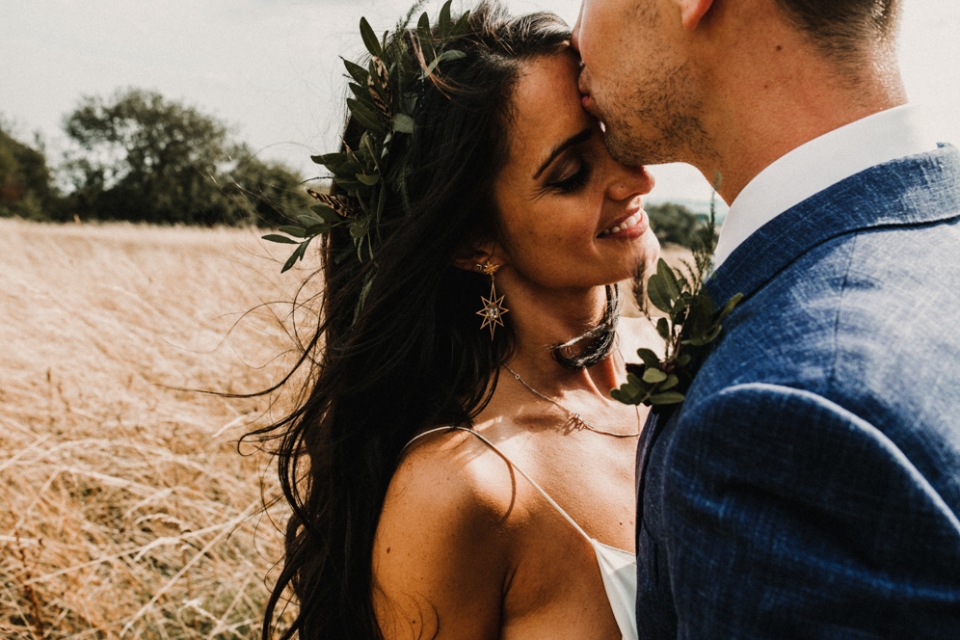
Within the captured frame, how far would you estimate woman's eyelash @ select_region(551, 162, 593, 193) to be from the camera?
2369mm

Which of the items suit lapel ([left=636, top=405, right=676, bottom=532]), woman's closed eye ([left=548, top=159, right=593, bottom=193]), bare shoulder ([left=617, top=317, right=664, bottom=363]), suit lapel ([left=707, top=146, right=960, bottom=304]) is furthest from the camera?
bare shoulder ([left=617, top=317, right=664, bottom=363])

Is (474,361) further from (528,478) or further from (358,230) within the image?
(358,230)

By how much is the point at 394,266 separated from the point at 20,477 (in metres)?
2.60

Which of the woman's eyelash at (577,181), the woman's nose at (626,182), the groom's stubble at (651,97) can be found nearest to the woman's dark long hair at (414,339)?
the woman's eyelash at (577,181)

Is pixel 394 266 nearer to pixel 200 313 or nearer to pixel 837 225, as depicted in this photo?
pixel 837 225

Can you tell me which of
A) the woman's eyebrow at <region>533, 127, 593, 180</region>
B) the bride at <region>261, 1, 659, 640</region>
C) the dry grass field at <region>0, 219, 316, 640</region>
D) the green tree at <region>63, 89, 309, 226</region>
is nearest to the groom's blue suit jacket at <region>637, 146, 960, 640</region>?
the bride at <region>261, 1, 659, 640</region>

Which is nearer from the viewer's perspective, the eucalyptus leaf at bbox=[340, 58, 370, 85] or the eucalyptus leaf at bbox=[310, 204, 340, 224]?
the eucalyptus leaf at bbox=[340, 58, 370, 85]

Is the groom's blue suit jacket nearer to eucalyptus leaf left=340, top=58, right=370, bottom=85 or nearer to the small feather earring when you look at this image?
the small feather earring

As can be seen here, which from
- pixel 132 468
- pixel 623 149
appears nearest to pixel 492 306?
pixel 623 149

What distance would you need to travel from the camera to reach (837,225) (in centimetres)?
133

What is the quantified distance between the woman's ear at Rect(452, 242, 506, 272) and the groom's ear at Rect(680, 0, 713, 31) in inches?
43.0

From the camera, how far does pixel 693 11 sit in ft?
5.47

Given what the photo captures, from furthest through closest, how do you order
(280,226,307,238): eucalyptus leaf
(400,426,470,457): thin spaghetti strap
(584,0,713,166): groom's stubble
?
1. (280,226,307,238): eucalyptus leaf
2. (400,426,470,457): thin spaghetti strap
3. (584,0,713,166): groom's stubble

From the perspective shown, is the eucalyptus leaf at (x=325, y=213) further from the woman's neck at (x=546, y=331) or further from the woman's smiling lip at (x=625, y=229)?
the woman's smiling lip at (x=625, y=229)
